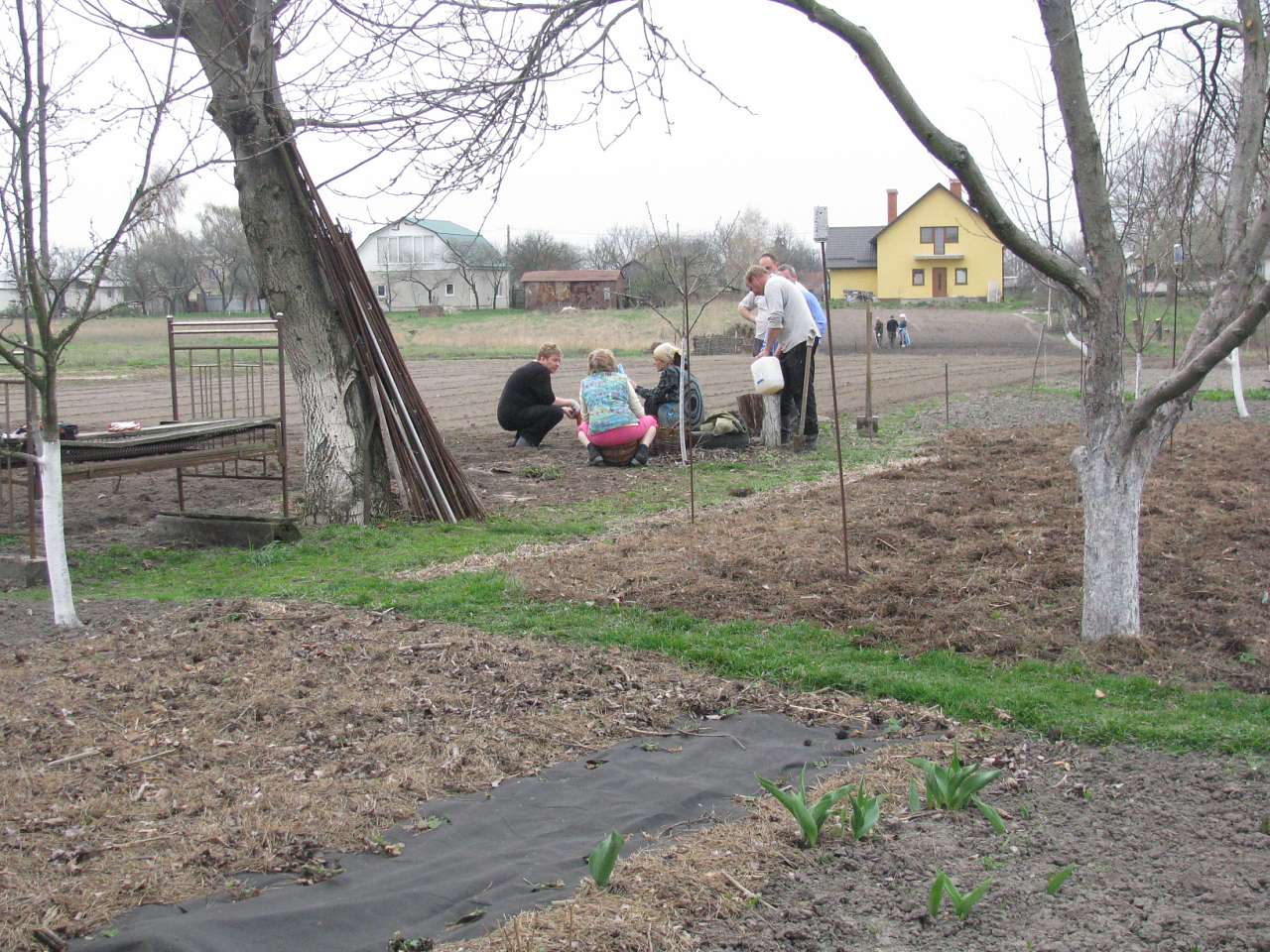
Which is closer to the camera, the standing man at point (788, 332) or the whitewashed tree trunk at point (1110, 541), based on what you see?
the whitewashed tree trunk at point (1110, 541)

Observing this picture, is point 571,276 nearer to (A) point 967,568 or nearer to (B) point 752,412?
(B) point 752,412

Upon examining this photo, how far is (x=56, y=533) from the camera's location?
598 centimetres

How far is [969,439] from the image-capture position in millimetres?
13547

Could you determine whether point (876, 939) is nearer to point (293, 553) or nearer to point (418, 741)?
point (418, 741)

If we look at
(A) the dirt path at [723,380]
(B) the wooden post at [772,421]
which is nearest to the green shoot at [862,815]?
(B) the wooden post at [772,421]

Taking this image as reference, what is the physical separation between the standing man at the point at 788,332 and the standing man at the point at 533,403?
91.7 inches

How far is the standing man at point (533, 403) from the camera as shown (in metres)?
13.1

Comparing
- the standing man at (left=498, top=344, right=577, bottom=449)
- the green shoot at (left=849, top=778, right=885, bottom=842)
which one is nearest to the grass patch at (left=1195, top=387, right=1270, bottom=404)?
the standing man at (left=498, top=344, right=577, bottom=449)

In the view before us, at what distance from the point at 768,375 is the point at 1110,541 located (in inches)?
275

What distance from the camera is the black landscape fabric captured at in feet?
9.95

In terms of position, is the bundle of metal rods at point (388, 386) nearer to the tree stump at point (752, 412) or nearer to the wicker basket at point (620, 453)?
the wicker basket at point (620, 453)

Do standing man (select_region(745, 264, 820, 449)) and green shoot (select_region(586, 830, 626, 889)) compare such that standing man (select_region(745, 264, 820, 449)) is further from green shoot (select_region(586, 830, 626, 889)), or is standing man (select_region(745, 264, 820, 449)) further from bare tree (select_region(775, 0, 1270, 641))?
green shoot (select_region(586, 830, 626, 889))

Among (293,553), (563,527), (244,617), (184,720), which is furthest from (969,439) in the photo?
(184,720)

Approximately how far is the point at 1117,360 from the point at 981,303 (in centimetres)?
5879
